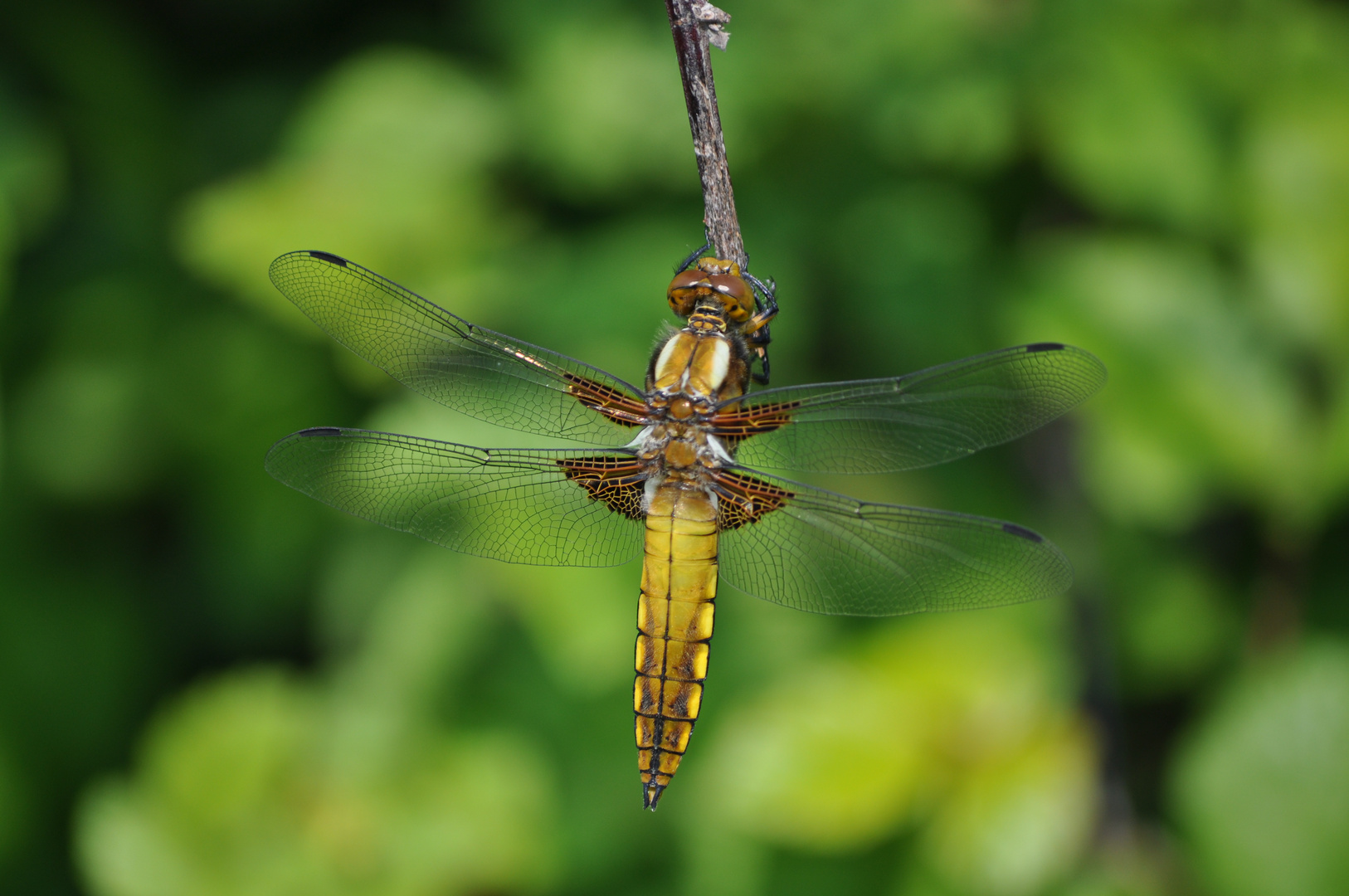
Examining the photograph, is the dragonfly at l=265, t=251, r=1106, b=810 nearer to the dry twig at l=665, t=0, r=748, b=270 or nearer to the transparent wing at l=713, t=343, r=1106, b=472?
the transparent wing at l=713, t=343, r=1106, b=472

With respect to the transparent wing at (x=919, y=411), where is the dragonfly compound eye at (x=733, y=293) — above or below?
above

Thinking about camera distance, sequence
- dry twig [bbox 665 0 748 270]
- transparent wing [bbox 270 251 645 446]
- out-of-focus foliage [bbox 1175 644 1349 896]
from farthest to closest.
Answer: out-of-focus foliage [bbox 1175 644 1349 896]
transparent wing [bbox 270 251 645 446]
dry twig [bbox 665 0 748 270]

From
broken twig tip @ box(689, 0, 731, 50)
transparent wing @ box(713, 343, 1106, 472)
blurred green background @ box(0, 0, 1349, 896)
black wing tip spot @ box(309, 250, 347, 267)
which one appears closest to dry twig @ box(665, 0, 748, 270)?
broken twig tip @ box(689, 0, 731, 50)

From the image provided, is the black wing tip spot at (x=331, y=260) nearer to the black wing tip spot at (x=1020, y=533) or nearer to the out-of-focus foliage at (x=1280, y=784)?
the black wing tip spot at (x=1020, y=533)

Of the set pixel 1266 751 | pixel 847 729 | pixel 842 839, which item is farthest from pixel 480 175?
pixel 1266 751

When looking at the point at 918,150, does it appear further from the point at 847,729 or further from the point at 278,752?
the point at 278,752

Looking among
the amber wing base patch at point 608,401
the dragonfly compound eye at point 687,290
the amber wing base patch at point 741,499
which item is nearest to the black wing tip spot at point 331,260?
the amber wing base patch at point 608,401

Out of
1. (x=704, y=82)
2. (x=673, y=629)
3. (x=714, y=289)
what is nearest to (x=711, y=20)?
(x=704, y=82)
